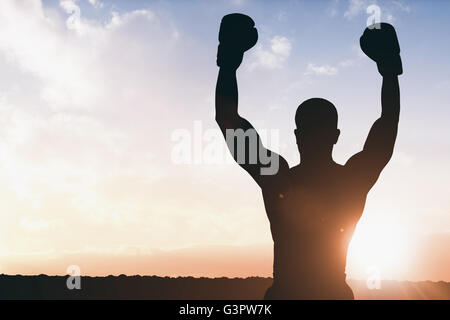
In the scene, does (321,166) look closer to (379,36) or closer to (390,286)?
(379,36)

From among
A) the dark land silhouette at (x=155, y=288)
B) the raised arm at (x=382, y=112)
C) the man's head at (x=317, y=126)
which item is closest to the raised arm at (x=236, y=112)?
the man's head at (x=317, y=126)

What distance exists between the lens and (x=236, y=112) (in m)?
3.79

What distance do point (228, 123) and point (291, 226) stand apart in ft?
2.89

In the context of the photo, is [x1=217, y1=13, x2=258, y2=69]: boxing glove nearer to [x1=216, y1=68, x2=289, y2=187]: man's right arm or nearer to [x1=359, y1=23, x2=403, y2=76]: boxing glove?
[x1=216, y1=68, x2=289, y2=187]: man's right arm

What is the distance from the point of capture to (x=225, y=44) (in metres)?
4.00

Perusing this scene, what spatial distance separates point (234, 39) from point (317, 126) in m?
0.95

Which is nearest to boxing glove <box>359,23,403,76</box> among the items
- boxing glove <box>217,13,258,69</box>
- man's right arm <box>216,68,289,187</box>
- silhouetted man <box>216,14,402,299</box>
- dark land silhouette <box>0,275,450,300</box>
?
silhouetted man <box>216,14,402,299</box>

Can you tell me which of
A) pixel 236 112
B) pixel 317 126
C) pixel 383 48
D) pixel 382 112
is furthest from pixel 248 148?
pixel 383 48

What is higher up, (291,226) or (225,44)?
(225,44)

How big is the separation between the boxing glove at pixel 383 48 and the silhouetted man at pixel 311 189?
0.49m

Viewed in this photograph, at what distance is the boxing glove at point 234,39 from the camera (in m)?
3.96

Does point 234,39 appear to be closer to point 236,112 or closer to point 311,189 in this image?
point 236,112

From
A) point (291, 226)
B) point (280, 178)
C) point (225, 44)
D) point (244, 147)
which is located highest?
point (225, 44)
